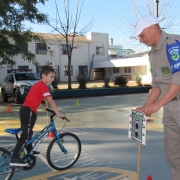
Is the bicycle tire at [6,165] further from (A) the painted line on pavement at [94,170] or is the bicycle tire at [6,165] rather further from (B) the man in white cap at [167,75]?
(B) the man in white cap at [167,75]

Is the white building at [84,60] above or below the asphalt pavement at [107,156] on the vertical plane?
above

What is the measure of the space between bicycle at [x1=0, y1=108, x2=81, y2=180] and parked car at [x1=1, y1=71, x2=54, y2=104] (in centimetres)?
918

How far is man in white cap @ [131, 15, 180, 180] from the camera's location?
275cm

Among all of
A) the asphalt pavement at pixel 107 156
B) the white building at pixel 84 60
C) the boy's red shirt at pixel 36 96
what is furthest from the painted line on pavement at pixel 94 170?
the white building at pixel 84 60

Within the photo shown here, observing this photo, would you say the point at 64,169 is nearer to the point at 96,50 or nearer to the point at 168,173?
the point at 168,173

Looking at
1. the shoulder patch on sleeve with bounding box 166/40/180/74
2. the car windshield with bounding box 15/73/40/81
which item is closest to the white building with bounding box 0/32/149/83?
the car windshield with bounding box 15/73/40/81

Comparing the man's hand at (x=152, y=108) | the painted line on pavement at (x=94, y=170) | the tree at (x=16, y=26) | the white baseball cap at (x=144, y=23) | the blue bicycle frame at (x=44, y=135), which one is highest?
the tree at (x=16, y=26)

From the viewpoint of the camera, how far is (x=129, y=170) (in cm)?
448

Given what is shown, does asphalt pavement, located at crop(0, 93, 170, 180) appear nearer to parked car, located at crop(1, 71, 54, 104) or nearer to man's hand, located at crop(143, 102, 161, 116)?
man's hand, located at crop(143, 102, 161, 116)

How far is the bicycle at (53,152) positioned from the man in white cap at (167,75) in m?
1.75

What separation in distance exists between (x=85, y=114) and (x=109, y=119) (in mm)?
1454

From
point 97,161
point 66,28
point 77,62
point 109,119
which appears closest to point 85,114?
point 109,119

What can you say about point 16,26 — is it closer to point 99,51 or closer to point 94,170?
point 94,170

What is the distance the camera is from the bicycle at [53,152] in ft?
13.2
